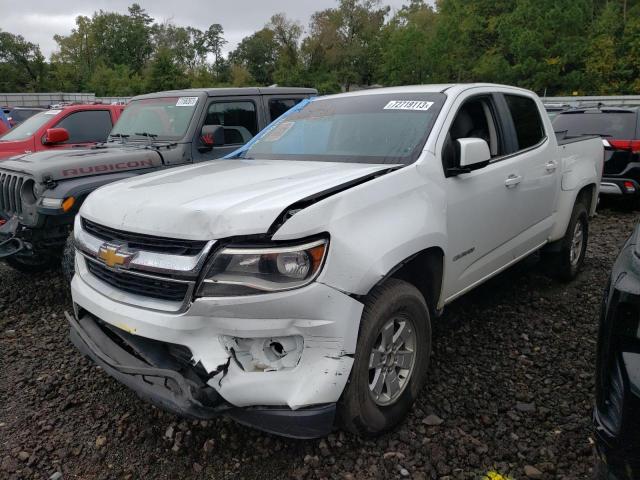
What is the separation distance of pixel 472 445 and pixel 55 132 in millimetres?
6107

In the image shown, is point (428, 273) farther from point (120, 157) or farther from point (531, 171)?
point (120, 157)

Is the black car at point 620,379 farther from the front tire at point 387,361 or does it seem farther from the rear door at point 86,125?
the rear door at point 86,125

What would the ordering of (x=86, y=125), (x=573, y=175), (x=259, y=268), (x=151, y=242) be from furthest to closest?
(x=86, y=125) < (x=573, y=175) < (x=151, y=242) < (x=259, y=268)

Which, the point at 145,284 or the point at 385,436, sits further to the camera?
the point at 385,436

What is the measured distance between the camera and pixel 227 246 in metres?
2.09

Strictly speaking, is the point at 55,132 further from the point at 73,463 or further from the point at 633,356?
the point at 633,356

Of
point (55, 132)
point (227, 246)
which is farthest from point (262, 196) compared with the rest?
point (55, 132)

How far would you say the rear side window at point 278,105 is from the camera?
6.05m

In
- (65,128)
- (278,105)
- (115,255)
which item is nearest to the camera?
(115,255)

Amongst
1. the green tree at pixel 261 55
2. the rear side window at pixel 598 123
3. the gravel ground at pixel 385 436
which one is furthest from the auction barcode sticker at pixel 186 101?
the green tree at pixel 261 55

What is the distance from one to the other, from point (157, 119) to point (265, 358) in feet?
14.3

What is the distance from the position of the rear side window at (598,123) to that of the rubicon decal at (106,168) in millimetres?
6022

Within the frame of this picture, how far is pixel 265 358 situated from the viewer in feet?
6.97

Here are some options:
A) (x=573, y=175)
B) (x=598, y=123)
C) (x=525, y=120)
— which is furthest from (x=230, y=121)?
(x=598, y=123)
